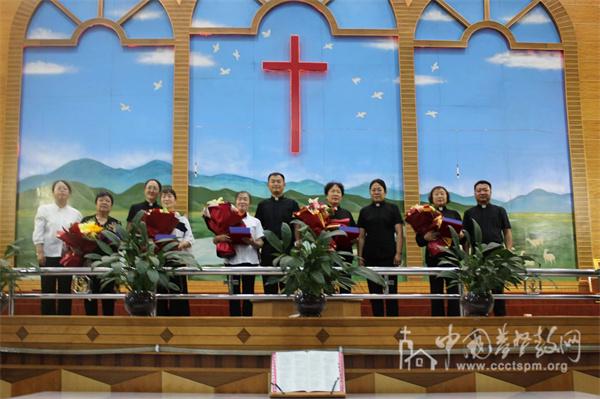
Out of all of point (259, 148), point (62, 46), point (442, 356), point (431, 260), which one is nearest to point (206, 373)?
point (442, 356)

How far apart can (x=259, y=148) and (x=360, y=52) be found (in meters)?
1.63

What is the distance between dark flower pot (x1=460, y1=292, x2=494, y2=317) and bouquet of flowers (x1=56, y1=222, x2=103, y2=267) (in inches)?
103

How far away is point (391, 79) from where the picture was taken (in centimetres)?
784

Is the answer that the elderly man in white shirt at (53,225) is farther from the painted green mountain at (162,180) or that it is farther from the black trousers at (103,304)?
the painted green mountain at (162,180)

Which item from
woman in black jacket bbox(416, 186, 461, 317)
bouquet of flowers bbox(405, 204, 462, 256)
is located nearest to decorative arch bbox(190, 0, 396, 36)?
woman in black jacket bbox(416, 186, 461, 317)

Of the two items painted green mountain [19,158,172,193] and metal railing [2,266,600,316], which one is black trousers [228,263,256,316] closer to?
metal railing [2,266,600,316]

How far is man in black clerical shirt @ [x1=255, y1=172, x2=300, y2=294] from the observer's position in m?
5.61

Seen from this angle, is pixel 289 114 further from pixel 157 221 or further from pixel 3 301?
pixel 3 301

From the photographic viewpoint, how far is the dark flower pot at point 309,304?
4.42 meters

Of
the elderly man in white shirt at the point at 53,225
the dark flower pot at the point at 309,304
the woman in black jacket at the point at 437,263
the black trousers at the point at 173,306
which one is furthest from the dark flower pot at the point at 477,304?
the elderly man in white shirt at the point at 53,225

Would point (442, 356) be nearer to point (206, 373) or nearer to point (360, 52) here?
point (206, 373)

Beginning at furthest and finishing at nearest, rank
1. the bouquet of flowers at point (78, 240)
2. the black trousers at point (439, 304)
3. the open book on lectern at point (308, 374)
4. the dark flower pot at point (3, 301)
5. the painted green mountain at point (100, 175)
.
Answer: the painted green mountain at point (100, 175), the black trousers at point (439, 304), the bouquet of flowers at point (78, 240), the dark flower pot at point (3, 301), the open book on lectern at point (308, 374)

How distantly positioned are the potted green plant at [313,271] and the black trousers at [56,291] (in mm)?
1825

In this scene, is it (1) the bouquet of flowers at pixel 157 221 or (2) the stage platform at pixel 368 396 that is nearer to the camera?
(2) the stage platform at pixel 368 396
